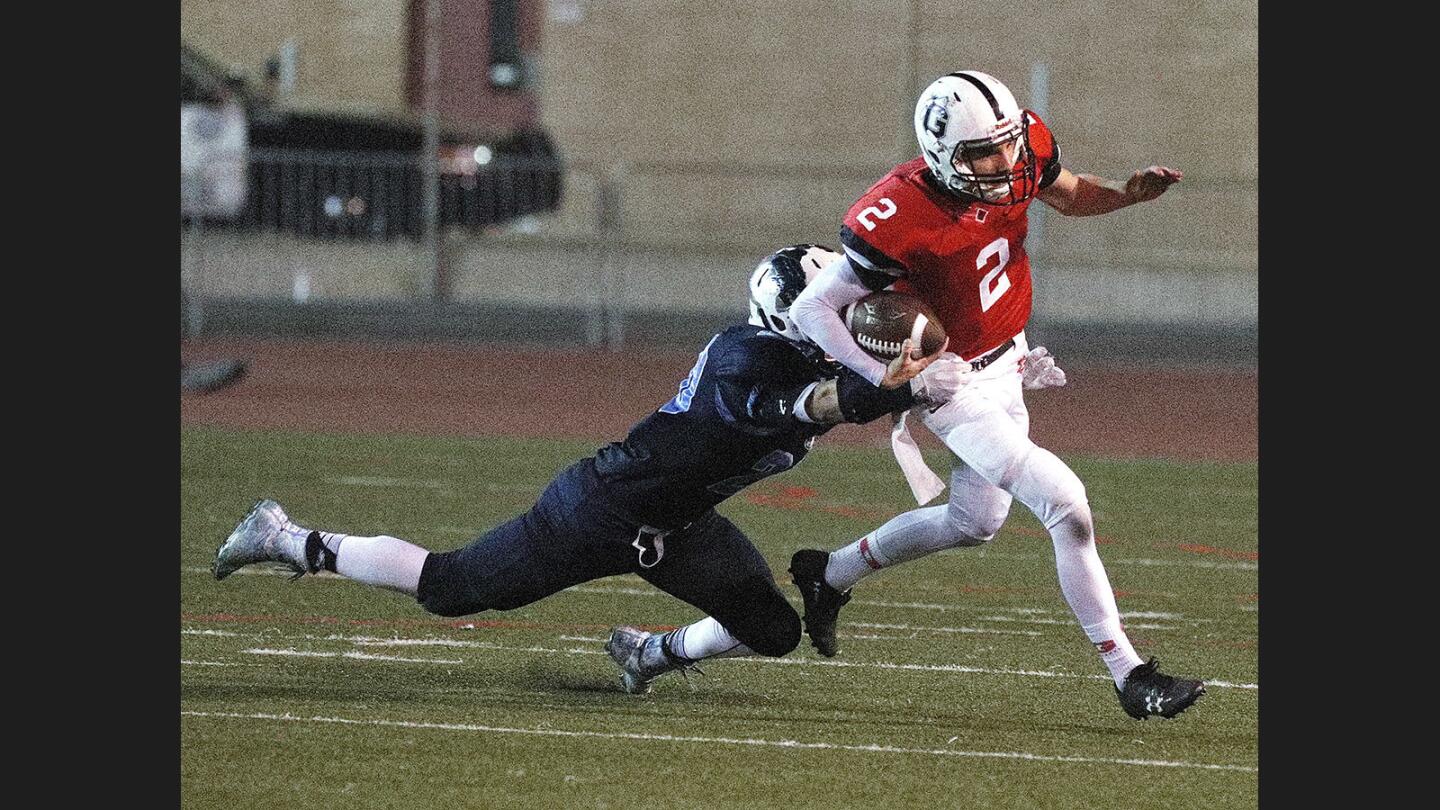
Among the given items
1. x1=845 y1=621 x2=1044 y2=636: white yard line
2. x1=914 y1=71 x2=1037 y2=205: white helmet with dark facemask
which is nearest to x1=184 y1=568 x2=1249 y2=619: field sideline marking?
x1=845 y1=621 x2=1044 y2=636: white yard line

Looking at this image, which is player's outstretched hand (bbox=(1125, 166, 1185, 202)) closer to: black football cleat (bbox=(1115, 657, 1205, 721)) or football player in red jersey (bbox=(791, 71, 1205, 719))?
football player in red jersey (bbox=(791, 71, 1205, 719))

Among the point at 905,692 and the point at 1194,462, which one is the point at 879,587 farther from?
the point at 1194,462

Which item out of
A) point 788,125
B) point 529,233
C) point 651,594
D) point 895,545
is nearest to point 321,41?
point 529,233

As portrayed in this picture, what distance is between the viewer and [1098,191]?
681 centimetres

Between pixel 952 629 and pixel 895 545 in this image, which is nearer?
pixel 895 545

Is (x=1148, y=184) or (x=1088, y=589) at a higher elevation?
(x=1148, y=184)

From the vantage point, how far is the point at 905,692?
6.59m

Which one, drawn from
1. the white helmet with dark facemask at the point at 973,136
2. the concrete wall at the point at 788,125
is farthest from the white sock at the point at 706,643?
the concrete wall at the point at 788,125

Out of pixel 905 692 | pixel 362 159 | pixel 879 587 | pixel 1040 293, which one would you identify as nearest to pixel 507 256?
pixel 362 159

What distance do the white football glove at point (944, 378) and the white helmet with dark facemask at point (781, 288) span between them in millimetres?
439

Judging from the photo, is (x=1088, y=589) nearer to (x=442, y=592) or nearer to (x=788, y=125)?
(x=442, y=592)

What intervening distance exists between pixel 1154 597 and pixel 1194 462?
Answer: 5727 millimetres

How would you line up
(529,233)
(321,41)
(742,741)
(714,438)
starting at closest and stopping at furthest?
(742,741)
(714,438)
(529,233)
(321,41)

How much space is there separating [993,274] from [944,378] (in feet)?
1.22
